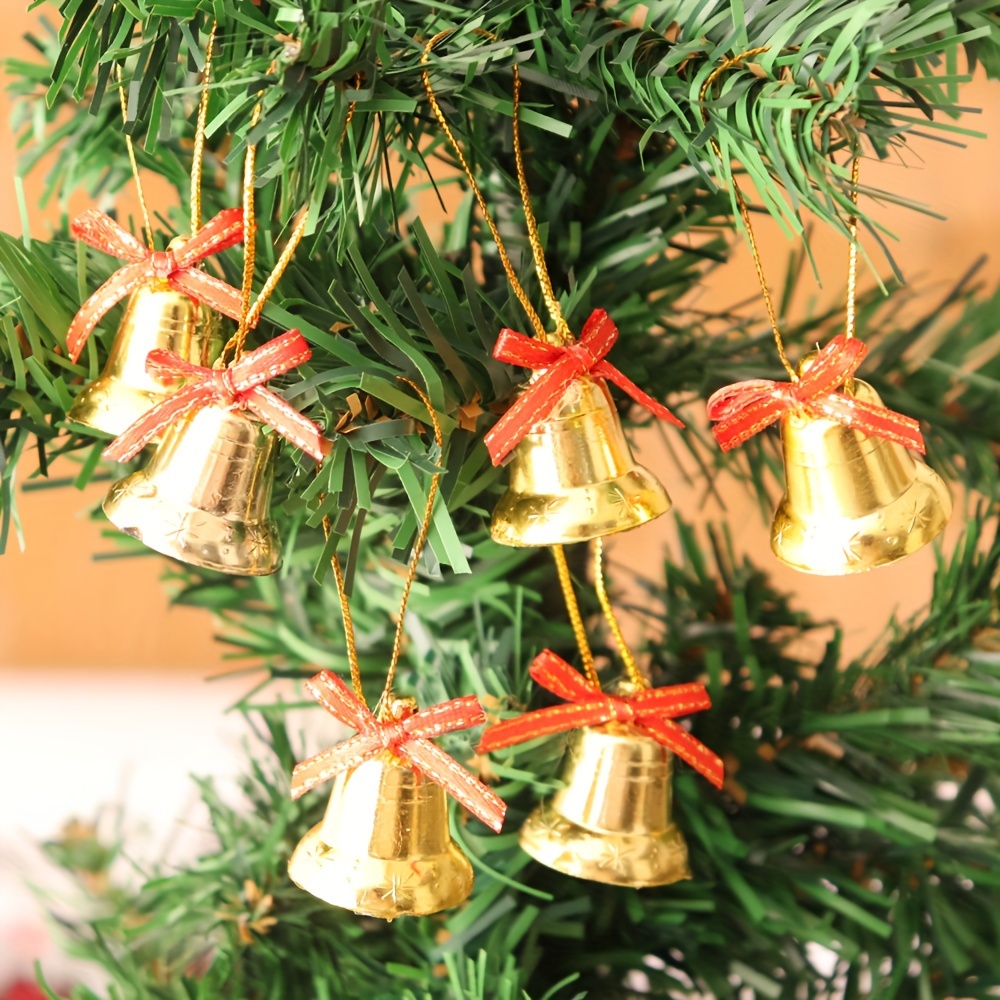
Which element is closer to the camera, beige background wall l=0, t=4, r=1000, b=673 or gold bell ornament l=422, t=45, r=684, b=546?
gold bell ornament l=422, t=45, r=684, b=546

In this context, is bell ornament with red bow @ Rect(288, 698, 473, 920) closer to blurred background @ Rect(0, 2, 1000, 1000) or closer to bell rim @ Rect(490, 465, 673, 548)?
bell rim @ Rect(490, 465, 673, 548)

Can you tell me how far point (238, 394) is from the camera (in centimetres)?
29

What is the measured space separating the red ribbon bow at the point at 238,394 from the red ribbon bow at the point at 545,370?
5 cm

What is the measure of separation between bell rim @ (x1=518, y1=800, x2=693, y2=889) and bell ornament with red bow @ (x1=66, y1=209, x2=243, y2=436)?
0.66 ft

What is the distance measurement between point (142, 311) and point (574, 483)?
0.50ft

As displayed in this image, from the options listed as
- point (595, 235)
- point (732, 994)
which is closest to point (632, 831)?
point (732, 994)

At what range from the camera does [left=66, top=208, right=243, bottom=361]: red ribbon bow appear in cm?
31

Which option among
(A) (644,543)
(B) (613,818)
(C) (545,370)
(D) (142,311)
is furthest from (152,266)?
(A) (644,543)

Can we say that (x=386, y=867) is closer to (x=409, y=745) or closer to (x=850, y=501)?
(x=409, y=745)

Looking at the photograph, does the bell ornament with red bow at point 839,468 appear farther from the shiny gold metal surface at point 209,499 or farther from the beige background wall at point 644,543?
the beige background wall at point 644,543

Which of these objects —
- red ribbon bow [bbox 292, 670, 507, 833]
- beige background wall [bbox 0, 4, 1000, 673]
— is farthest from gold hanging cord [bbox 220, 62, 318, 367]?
beige background wall [bbox 0, 4, 1000, 673]

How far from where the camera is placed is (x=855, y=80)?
0.21 meters

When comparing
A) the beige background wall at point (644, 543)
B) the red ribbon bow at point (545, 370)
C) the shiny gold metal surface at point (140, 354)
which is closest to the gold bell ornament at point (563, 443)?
the red ribbon bow at point (545, 370)

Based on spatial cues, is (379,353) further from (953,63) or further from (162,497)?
(953,63)
